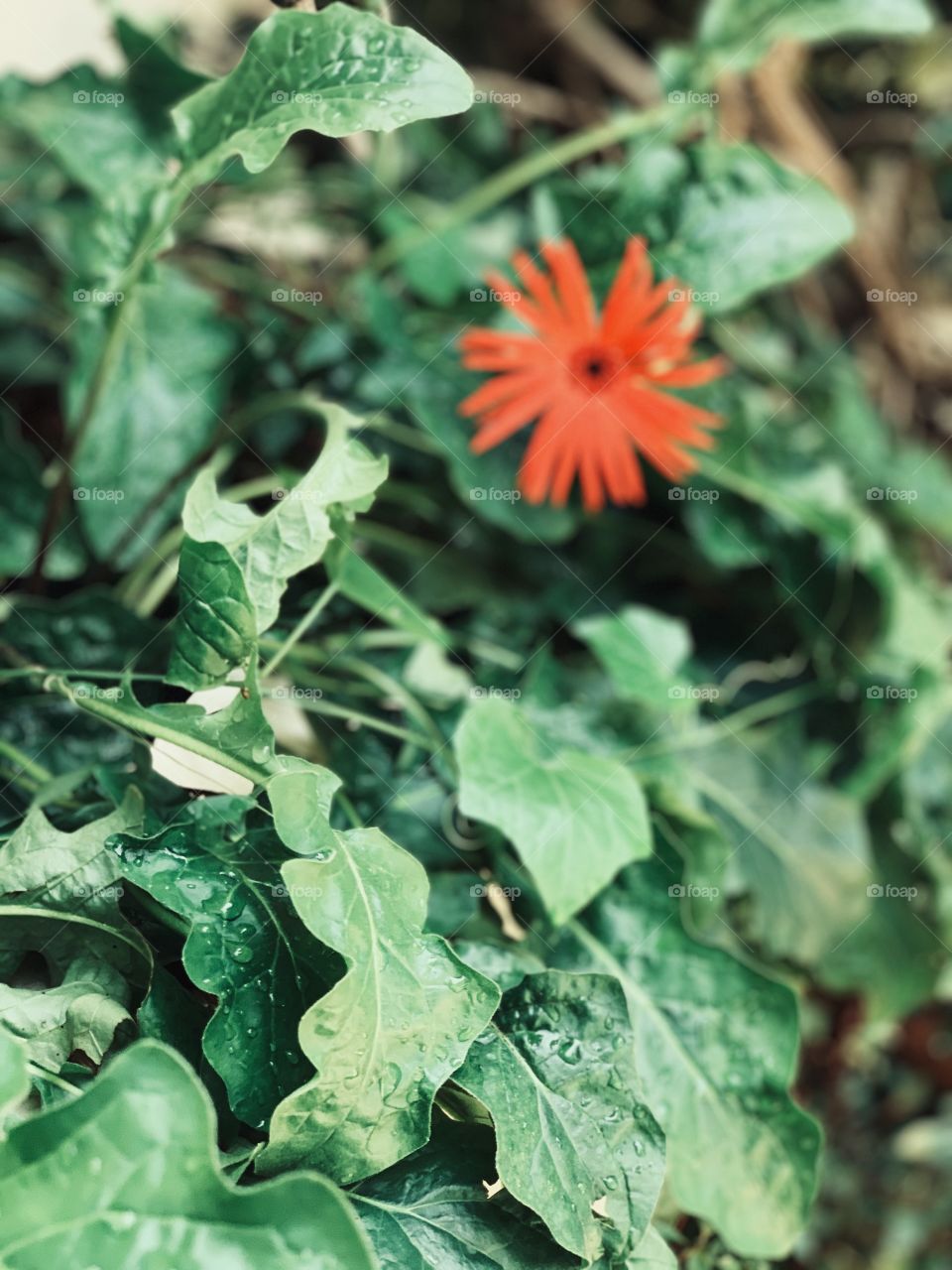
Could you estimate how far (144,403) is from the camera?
0.82 metres

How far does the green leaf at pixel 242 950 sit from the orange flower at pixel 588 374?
0.45 metres

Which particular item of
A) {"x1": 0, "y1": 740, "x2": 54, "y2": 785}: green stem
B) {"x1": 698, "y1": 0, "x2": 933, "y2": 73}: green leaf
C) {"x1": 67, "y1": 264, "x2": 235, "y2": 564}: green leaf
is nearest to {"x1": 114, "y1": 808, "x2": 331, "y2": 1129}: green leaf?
{"x1": 0, "y1": 740, "x2": 54, "y2": 785}: green stem

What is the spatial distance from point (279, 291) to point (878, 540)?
0.63 meters

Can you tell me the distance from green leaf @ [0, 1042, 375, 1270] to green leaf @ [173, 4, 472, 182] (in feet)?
1.58

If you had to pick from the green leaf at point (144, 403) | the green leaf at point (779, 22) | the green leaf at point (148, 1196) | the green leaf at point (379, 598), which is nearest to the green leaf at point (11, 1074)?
the green leaf at point (148, 1196)

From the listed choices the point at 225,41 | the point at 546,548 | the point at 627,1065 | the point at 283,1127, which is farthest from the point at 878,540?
the point at 225,41

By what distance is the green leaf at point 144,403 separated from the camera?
77 cm

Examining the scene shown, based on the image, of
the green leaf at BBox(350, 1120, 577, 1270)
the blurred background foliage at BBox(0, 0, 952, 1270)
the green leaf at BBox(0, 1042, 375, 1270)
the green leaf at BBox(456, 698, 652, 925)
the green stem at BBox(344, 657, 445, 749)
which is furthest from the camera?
the blurred background foliage at BBox(0, 0, 952, 1270)

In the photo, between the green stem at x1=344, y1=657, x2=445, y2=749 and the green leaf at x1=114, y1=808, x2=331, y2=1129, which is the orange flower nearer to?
the green stem at x1=344, y1=657, x2=445, y2=749

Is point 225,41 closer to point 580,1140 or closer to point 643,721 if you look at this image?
point 643,721

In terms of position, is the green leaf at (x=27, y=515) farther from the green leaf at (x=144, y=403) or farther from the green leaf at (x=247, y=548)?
the green leaf at (x=247, y=548)

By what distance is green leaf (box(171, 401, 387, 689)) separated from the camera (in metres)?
0.53

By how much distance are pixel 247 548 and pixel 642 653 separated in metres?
0.39

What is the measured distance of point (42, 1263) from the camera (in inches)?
14.6
